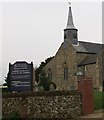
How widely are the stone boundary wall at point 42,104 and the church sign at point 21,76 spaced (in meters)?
1.99

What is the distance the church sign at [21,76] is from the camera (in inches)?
881

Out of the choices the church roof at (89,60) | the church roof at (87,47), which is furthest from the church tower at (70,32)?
Answer: the church roof at (89,60)

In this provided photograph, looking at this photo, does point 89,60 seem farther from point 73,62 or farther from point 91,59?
point 73,62

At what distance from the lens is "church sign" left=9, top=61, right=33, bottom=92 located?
22.4m

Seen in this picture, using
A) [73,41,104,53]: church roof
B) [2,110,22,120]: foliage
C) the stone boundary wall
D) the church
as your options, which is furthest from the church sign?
[73,41,104,53]: church roof

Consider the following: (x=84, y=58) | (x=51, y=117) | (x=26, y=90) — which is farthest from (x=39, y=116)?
(x=84, y=58)

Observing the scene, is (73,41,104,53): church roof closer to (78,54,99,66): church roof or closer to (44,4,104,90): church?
(44,4,104,90): church

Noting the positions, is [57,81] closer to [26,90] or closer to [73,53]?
[73,53]

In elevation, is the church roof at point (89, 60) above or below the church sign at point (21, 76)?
above

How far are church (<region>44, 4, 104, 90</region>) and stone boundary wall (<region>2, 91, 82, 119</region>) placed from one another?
3929 centimetres

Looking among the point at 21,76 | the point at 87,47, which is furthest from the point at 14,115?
the point at 87,47

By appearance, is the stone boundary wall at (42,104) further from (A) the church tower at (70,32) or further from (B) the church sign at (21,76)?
(A) the church tower at (70,32)

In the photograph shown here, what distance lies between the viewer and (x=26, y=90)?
74.3 ft

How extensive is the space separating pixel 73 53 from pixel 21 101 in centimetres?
4700
